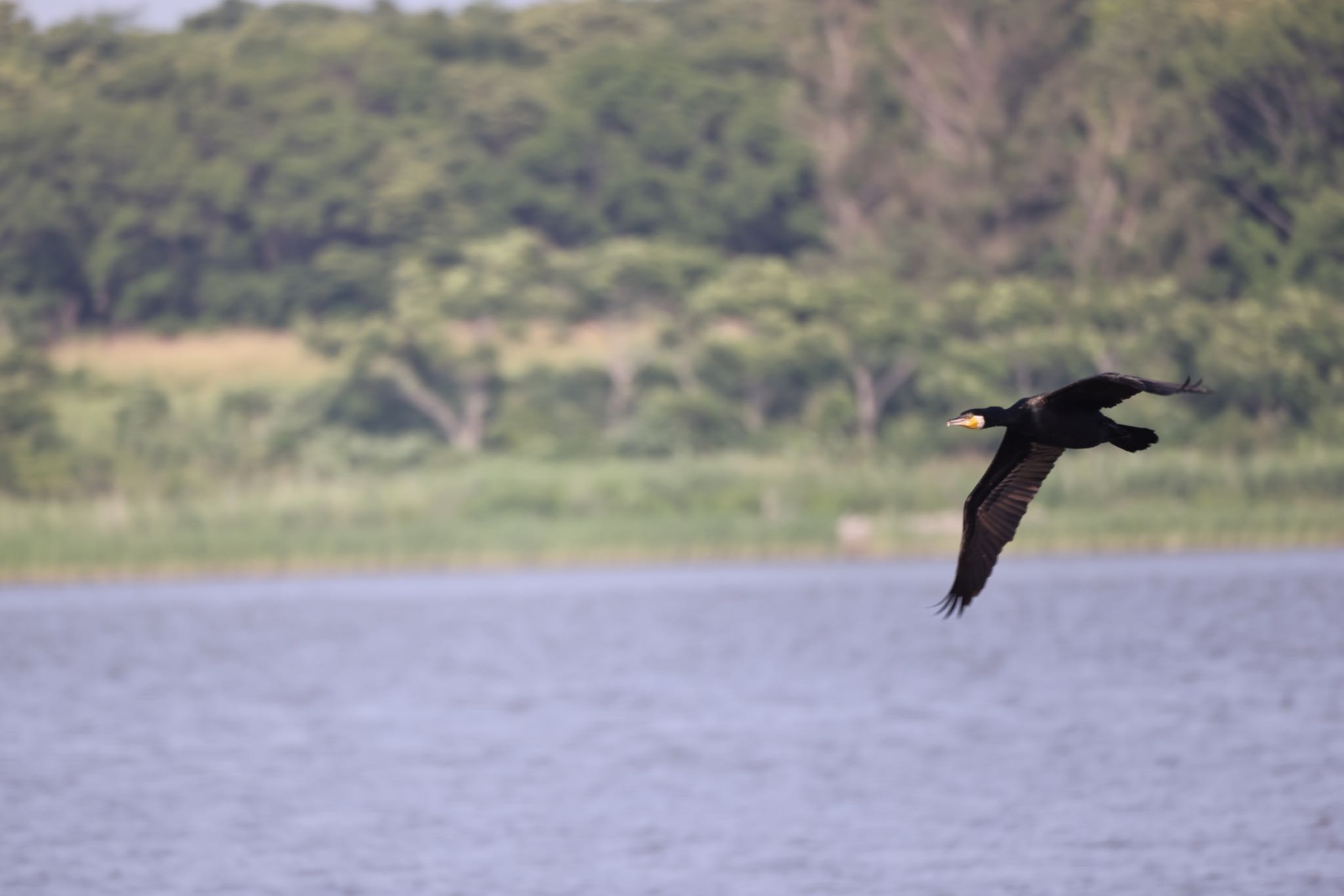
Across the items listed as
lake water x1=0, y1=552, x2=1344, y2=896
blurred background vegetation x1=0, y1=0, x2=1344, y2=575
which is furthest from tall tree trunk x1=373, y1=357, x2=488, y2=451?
lake water x1=0, y1=552, x2=1344, y2=896

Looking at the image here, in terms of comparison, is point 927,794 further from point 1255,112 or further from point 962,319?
point 1255,112

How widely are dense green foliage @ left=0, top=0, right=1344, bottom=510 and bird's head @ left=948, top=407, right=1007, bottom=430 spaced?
3848 centimetres

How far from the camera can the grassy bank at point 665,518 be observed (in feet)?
137

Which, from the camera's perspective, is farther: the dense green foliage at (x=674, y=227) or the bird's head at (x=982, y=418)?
the dense green foliage at (x=674, y=227)

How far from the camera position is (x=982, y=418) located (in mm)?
10953

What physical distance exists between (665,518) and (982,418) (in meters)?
34.0

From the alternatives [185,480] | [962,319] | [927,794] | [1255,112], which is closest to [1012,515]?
[927,794]

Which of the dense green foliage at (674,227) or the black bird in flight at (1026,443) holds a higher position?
the dense green foliage at (674,227)

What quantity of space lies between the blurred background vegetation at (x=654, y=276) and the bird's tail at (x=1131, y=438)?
3190 centimetres

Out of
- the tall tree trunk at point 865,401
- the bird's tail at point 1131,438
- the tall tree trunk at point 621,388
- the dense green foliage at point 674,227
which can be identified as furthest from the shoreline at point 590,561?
the bird's tail at point 1131,438

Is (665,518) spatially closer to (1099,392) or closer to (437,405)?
(437,405)

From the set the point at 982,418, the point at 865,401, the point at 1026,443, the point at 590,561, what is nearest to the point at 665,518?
the point at 590,561

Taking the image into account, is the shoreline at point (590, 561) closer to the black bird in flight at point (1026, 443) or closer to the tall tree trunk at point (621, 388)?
the tall tree trunk at point (621, 388)

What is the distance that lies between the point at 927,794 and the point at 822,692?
805 centimetres
